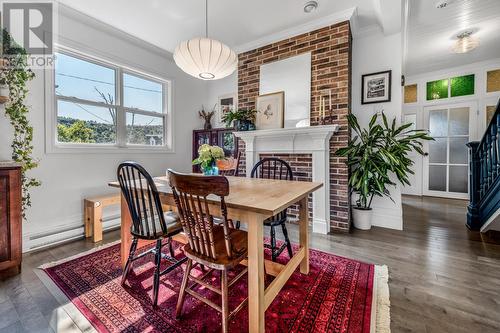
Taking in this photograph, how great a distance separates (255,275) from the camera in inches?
48.1

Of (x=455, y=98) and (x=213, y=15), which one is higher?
(x=213, y=15)

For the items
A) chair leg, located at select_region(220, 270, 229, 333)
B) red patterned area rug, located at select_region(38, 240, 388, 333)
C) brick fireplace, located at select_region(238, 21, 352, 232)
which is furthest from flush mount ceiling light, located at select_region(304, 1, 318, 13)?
chair leg, located at select_region(220, 270, 229, 333)

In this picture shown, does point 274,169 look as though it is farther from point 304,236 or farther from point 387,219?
point 387,219

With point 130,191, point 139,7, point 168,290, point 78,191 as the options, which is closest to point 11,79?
point 78,191

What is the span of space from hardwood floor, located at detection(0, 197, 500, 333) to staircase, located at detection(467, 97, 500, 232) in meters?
0.22

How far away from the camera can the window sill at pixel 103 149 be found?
2671mm

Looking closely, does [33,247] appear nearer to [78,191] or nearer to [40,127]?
[78,191]

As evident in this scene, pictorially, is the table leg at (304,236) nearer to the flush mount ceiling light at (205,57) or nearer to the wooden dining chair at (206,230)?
the wooden dining chair at (206,230)

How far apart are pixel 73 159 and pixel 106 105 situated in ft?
2.88

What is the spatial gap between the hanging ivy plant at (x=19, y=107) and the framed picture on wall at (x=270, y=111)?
2764 millimetres

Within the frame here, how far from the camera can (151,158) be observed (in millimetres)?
3662

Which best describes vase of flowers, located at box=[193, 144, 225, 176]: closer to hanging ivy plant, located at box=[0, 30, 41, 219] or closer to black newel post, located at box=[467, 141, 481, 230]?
hanging ivy plant, located at box=[0, 30, 41, 219]

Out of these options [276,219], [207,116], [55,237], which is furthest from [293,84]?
[55,237]

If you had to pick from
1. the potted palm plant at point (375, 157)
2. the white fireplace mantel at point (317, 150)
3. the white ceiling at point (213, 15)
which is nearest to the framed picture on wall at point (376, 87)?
the potted palm plant at point (375, 157)
